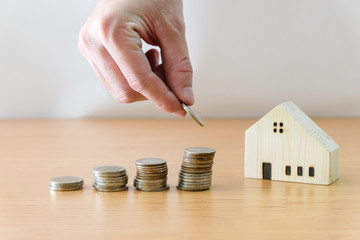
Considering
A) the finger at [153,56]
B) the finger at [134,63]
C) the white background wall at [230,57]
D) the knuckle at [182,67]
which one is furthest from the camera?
the white background wall at [230,57]

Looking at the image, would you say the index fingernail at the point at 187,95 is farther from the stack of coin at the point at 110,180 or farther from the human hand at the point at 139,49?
the stack of coin at the point at 110,180

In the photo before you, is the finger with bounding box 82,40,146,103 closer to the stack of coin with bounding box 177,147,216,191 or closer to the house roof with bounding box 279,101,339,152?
the stack of coin with bounding box 177,147,216,191

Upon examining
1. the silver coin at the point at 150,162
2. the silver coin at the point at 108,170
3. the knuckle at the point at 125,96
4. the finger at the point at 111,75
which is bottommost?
the silver coin at the point at 108,170

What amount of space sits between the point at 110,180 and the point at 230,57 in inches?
75.0

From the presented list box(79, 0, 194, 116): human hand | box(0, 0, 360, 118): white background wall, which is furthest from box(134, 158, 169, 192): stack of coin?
box(0, 0, 360, 118): white background wall

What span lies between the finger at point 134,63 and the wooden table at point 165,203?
0.22 meters

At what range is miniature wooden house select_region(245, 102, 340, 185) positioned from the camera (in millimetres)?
1425

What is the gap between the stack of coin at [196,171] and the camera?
135 cm

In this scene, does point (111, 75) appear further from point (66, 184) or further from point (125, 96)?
point (66, 184)

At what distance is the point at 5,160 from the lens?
1.79 metres

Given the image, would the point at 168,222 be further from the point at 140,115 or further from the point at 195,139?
the point at 140,115

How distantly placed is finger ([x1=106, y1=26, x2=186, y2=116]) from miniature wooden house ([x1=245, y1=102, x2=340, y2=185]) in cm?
Result: 27

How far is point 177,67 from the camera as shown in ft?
4.65

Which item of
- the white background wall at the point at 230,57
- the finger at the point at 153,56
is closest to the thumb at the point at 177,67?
the finger at the point at 153,56
